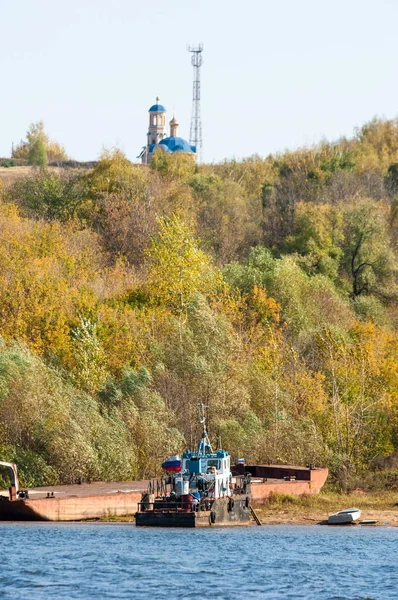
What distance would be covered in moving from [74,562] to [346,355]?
149 ft

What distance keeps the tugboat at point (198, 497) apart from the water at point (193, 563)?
797 mm

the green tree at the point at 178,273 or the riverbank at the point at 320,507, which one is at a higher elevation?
the green tree at the point at 178,273

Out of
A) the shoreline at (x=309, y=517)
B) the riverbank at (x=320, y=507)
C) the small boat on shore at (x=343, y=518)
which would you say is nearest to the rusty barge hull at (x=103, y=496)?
the riverbank at (x=320, y=507)

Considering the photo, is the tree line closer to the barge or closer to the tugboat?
the barge

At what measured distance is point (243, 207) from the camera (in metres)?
153

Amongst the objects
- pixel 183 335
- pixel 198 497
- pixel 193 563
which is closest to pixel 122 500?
pixel 198 497

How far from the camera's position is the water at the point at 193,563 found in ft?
162

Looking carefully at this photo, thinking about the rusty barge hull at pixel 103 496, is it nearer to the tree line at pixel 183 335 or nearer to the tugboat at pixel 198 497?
the tugboat at pixel 198 497

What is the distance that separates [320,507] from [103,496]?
1662 cm

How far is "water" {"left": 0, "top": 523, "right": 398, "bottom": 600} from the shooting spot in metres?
49.4

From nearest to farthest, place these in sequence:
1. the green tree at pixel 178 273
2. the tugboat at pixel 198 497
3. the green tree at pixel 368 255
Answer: the tugboat at pixel 198 497 → the green tree at pixel 178 273 → the green tree at pixel 368 255

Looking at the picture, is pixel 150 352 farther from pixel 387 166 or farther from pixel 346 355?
pixel 387 166

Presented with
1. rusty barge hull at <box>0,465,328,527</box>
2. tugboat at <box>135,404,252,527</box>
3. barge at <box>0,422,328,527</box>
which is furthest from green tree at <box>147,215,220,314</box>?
tugboat at <box>135,404,252,527</box>

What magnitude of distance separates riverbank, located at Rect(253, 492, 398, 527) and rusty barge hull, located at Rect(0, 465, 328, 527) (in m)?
0.62
